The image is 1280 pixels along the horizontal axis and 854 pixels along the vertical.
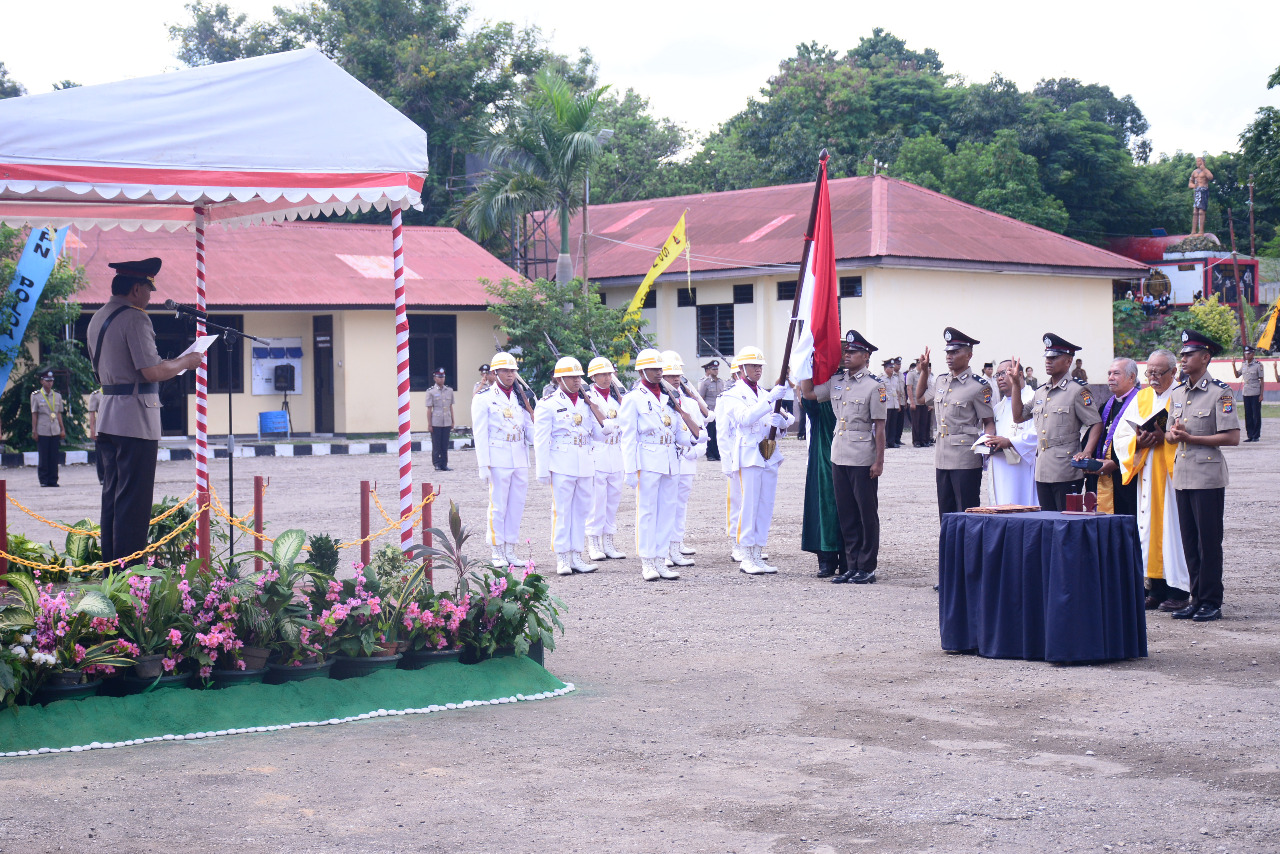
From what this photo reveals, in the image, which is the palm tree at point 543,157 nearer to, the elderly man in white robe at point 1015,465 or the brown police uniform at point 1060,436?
the elderly man in white robe at point 1015,465

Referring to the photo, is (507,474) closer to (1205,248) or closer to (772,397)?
(772,397)

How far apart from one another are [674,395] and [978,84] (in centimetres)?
3871

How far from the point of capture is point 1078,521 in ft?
25.5

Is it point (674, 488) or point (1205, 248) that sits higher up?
point (1205, 248)

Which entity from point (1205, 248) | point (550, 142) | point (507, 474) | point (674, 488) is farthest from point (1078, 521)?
point (1205, 248)

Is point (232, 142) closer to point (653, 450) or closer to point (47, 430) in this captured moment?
point (653, 450)

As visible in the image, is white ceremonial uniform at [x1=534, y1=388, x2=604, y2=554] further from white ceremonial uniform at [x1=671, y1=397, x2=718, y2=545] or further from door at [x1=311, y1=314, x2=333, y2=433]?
door at [x1=311, y1=314, x2=333, y2=433]

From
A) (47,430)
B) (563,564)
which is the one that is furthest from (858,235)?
(563,564)

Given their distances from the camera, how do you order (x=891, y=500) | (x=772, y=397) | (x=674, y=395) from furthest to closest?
(x=891, y=500)
(x=674, y=395)
(x=772, y=397)

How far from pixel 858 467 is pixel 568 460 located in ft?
8.63

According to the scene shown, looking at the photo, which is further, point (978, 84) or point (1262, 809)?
point (978, 84)

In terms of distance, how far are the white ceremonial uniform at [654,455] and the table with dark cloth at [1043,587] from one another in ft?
12.6

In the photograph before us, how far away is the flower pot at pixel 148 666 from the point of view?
6.37 m

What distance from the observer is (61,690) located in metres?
6.22
